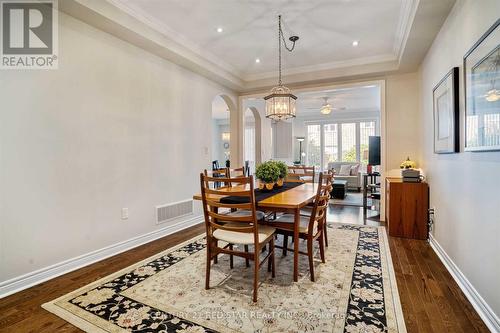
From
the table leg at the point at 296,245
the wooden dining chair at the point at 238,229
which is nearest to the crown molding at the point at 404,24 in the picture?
the table leg at the point at 296,245

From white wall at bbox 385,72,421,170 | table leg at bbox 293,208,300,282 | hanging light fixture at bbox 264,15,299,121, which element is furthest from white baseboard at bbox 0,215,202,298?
white wall at bbox 385,72,421,170

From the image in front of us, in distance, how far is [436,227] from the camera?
3045 millimetres

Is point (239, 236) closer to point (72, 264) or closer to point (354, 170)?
point (72, 264)

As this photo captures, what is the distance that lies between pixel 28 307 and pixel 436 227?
4056 millimetres

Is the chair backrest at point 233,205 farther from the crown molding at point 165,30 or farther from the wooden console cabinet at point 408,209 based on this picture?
the wooden console cabinet at point 408,209

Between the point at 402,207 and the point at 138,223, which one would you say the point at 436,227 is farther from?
the point at 138,223

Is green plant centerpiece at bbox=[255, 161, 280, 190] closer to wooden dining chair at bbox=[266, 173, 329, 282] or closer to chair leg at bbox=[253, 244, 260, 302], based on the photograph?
wooden dining chair at bbox=[266, 173, 329, 282]

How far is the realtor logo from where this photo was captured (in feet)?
7.18

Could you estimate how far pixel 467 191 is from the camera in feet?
6.98

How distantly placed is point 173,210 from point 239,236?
2.05 meters

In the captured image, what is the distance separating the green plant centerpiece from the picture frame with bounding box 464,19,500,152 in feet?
5.43

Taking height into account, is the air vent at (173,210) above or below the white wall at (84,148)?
below

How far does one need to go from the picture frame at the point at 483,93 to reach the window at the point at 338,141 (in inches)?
279

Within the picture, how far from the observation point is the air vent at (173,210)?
360 cm
